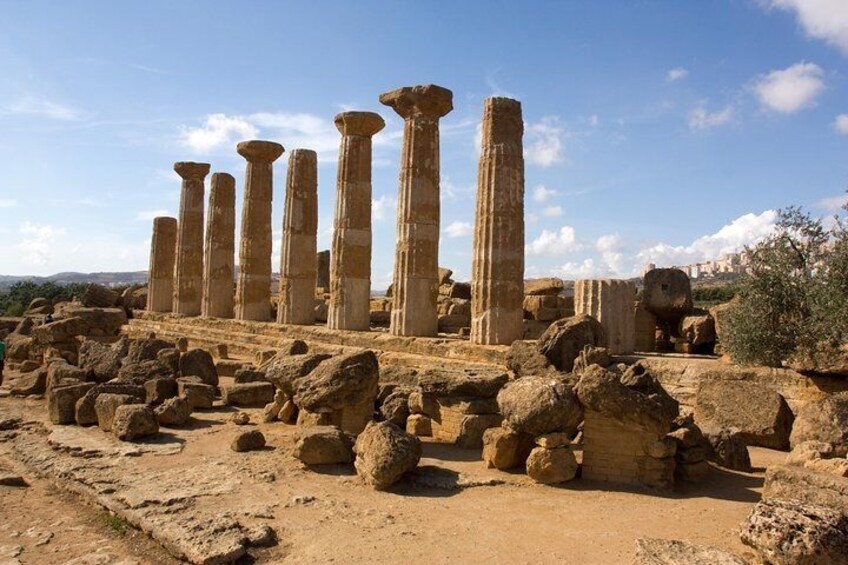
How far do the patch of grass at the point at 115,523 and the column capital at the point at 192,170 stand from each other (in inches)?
840

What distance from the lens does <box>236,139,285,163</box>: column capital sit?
902 inches

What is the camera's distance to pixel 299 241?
2127 cm

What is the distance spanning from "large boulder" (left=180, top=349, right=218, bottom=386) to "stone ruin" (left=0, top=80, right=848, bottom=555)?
5 cm

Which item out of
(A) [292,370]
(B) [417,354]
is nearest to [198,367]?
(A) [292,370]

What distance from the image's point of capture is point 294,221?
21.3 meters

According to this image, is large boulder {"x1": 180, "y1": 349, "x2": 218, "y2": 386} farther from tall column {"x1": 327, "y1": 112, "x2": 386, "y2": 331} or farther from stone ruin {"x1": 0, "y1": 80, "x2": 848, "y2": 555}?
tall column {"x1": 327, "y1": 112, "x2": 386, "y2": 331}

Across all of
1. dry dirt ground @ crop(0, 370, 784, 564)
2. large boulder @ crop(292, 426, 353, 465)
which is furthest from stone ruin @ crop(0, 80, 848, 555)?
dry dirt ground @ crop(0, 370, 784, 564)

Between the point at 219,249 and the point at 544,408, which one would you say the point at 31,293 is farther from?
the point at 544,408

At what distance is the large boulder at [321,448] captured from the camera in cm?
904

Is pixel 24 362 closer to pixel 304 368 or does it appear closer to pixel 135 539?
pixel 304 368

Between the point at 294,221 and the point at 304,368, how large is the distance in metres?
10.4

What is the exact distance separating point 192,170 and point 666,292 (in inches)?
772

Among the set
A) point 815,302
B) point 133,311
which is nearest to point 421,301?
point 815,302

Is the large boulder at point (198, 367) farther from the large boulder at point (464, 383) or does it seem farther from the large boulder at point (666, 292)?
the large boulder at point (666, 292)
